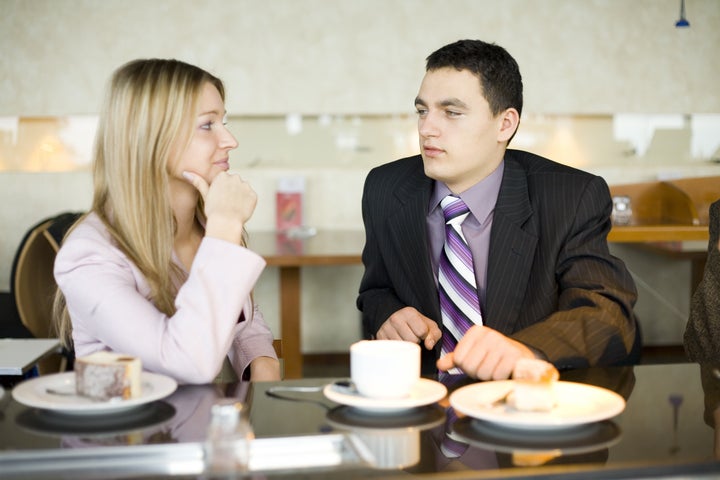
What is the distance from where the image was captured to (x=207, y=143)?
1808 millimetres

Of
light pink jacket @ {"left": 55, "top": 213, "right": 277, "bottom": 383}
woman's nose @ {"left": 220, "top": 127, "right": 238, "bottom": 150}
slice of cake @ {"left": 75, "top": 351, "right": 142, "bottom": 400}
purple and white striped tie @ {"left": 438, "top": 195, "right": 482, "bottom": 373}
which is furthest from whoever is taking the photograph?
purple and white striped tie @ {"left": 438, "top": 195, "right": 482, "bottom": 373}

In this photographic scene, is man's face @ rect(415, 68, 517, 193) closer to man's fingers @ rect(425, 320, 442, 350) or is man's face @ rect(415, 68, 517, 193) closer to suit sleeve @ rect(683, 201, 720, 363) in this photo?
man's fingers @ rect(425, 320, 442, 350)

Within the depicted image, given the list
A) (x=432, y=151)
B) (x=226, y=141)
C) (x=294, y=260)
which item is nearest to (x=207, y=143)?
(x=226, y=141)

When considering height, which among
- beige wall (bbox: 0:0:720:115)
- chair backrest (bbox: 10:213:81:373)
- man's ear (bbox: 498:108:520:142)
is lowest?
chair backrest (bbox: 10:213:81:373)

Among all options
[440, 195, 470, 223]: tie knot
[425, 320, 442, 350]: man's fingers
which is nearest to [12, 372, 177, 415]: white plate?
[425, 320, 442, 350]: man's fingers

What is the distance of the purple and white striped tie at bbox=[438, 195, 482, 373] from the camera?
2111 millimetres

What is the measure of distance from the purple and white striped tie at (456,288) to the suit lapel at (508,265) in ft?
0.14

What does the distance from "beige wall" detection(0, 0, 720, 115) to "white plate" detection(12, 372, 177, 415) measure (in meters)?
3.48

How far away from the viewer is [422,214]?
7.21 ft

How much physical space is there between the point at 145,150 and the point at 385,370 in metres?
0.74

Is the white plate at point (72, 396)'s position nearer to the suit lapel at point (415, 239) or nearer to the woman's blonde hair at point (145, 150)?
the woman's blonde hair at point (145, 150)

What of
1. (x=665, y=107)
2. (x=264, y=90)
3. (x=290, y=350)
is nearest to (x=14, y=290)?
(x=290, y=350)

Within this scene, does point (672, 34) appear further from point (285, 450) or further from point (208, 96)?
point (285, 450)

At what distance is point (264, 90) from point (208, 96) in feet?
9.82
